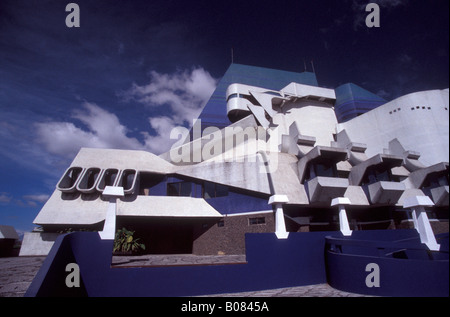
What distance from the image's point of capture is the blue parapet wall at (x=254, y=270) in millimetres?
5965

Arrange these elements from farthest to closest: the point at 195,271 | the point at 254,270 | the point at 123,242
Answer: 1. the point at 123,242
2. the point at 254,270
3. the point at 195,271

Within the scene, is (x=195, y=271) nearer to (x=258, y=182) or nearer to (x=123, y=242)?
(x=258, y=182)

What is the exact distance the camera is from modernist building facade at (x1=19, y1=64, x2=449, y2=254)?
59.1 ft

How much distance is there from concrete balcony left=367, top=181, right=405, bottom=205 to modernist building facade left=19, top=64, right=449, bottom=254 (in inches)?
4.2

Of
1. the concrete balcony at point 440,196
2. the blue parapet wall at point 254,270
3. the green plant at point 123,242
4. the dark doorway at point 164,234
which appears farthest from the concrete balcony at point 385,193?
the green plant at point 123,242

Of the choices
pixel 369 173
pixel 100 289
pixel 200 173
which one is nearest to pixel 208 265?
pixel 100 289

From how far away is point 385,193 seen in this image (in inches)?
743

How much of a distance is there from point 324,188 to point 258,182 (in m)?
5.16

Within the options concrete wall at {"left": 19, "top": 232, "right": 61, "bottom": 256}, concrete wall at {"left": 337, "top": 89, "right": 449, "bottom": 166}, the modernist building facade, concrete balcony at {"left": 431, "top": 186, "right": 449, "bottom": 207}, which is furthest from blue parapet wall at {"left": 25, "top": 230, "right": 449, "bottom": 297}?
concrete wall at {"left": 337, "top": 89, "right": 449, "bottom": 166}

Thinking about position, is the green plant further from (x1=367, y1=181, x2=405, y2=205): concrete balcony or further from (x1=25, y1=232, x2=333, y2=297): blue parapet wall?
(x1=367, y1=181, x2=405, y2=205): concrete balcony

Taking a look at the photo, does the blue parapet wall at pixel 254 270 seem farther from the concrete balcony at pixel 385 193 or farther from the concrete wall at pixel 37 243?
the concrete wall at pixel 37 243

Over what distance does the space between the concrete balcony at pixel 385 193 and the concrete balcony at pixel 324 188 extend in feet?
11.3

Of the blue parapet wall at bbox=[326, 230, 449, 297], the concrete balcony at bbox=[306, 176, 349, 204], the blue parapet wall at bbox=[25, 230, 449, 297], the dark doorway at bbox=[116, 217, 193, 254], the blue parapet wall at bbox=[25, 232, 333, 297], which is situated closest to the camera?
the blue parapet wall at bbox=[326, 230, 449, 297]

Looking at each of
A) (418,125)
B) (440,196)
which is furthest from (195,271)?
(418,125)
